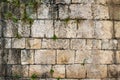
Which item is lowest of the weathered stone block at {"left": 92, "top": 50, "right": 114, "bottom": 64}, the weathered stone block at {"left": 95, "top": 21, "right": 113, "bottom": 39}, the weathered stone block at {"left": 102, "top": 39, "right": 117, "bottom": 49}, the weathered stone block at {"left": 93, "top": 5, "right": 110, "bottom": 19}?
the weathered stone block at {"left": 92, "top": 50, "right": 114, "bottom": 64}

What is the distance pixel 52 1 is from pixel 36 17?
1.73 ft

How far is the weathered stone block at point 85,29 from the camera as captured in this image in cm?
658

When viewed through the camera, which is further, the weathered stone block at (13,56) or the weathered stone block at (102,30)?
the weathered stone block at (102,30)

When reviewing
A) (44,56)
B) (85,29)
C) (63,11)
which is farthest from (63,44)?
(63,11)

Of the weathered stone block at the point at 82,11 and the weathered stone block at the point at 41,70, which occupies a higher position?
the weathered stone block at the point at 82,11

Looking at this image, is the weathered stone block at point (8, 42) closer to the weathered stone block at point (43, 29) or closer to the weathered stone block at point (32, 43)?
the weathered stone block at point (32, 43)

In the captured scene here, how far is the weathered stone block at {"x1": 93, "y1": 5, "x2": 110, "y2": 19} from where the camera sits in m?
6.61

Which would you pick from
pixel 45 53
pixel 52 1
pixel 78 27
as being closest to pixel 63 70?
pixel 45 53

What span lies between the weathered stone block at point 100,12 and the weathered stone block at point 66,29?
1.81ft

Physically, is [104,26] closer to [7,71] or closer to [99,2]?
[99,2]

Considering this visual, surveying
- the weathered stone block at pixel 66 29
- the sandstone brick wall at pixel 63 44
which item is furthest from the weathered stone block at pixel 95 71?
the weathered stone block at pixel 66 29

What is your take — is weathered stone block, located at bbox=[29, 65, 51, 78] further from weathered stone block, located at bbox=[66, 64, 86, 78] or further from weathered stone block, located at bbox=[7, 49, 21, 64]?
weathered stone block, located at bbox=[66, 64, 86, 78]

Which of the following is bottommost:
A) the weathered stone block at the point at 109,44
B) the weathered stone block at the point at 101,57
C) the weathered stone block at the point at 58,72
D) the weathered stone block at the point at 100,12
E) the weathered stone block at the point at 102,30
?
the weathered stone block at the point at 58,72

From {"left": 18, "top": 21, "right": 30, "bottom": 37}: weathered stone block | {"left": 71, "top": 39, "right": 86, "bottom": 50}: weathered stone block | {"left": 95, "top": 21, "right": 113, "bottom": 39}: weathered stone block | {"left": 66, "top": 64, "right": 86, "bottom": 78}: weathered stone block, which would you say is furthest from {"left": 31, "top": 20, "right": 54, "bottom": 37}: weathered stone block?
{"left": 95, "top": 21, "right": 113, "bottom": 39}: weathered stone block
